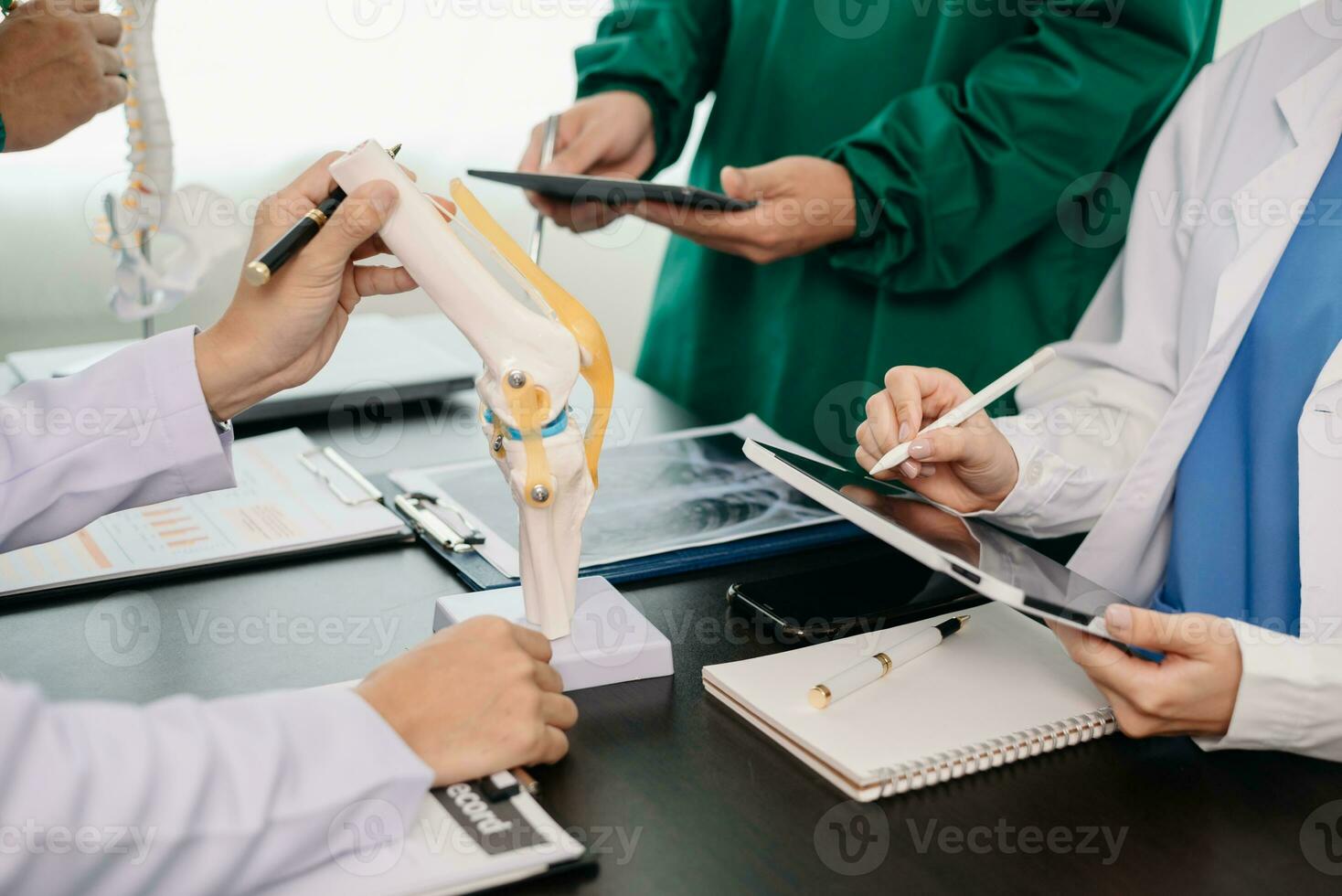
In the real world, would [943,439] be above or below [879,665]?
above

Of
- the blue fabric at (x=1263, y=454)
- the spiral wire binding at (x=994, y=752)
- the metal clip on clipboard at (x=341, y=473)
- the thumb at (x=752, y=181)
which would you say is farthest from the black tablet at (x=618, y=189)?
the spiral wire binding at (x=994, y=752)

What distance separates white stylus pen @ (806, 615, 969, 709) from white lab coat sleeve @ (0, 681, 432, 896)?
31cm

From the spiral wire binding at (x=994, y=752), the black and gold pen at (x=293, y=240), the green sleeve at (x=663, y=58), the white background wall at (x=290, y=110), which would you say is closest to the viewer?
the spiral wire binding at (x=994, y=752)

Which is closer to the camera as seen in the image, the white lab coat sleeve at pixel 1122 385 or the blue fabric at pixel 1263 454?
the blue fabric at pixel 1263 454

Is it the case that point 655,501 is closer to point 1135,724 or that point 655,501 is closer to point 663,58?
point 1135,724

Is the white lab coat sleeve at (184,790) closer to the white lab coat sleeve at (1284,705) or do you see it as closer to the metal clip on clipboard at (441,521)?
the metal clip on clipboard at (441,521)

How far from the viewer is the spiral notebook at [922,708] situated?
0.83 meters

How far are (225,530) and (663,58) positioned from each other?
1.04 meters

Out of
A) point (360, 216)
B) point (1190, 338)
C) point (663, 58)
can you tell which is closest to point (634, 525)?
point (360, 216)

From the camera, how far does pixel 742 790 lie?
2.65 ft

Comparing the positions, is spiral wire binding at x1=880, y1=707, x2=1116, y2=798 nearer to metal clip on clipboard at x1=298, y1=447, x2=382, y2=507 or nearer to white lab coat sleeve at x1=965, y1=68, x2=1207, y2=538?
white lab coat sleeve at x1=965, y1=68, x2=1207, y2=538

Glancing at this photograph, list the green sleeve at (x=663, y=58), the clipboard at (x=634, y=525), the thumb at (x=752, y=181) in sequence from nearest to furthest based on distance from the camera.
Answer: the clipboard at (x=634, y=525), the thumb at (x=752, y=181), the green sleeve at (x=663, y=58)

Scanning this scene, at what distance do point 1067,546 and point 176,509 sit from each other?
3.50ft

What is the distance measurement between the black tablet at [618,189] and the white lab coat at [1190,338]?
0.44 metres
